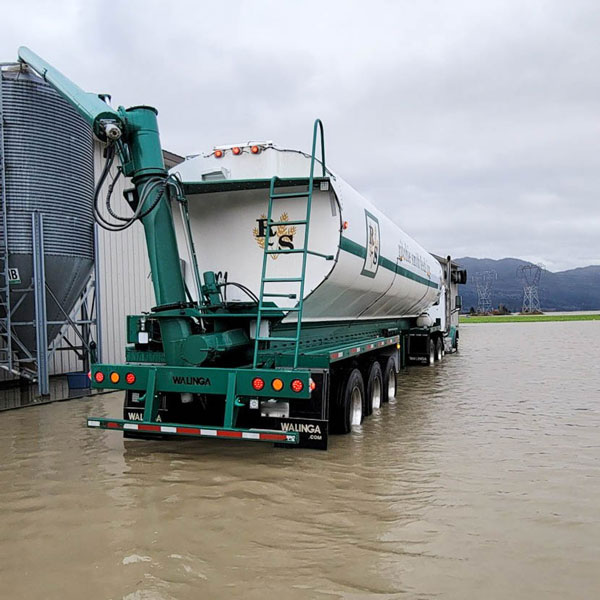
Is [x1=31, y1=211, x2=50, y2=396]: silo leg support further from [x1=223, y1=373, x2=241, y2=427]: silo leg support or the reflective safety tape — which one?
[x1=223, y1=373, x2=241, y2=427]: silo leg support

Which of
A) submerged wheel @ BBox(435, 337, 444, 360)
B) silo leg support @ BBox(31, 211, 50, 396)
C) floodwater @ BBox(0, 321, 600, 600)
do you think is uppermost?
silo leg support @ BBox(31, 211, 50, 396)

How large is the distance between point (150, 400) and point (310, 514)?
249 centimetres

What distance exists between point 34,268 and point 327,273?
19.8 feet

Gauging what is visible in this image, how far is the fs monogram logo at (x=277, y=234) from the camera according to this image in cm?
729

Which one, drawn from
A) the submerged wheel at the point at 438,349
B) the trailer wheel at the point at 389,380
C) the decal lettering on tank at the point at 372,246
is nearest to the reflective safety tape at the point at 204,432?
the decal lettering on tank at the point at 372,246

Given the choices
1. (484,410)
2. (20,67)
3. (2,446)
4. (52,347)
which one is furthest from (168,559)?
(20,67)

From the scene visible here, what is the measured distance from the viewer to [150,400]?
6699mm

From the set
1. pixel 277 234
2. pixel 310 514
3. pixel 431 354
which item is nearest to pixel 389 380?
pixel 277 234

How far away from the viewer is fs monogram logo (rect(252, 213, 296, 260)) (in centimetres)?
729

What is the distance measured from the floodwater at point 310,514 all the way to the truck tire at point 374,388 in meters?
0.43

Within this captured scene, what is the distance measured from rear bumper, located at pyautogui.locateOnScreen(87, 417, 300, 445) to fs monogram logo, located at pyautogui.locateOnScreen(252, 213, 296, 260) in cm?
226

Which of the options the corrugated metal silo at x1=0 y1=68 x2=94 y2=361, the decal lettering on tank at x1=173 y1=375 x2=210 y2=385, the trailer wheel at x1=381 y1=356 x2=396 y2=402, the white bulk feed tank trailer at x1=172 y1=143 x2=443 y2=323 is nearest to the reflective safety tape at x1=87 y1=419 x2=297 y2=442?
the decal lettering on tank at x1=173 y1=375 x2=210 y2=385

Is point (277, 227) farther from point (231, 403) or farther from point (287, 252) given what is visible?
point (231, 403)

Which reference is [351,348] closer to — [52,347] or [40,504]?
[40,504]
